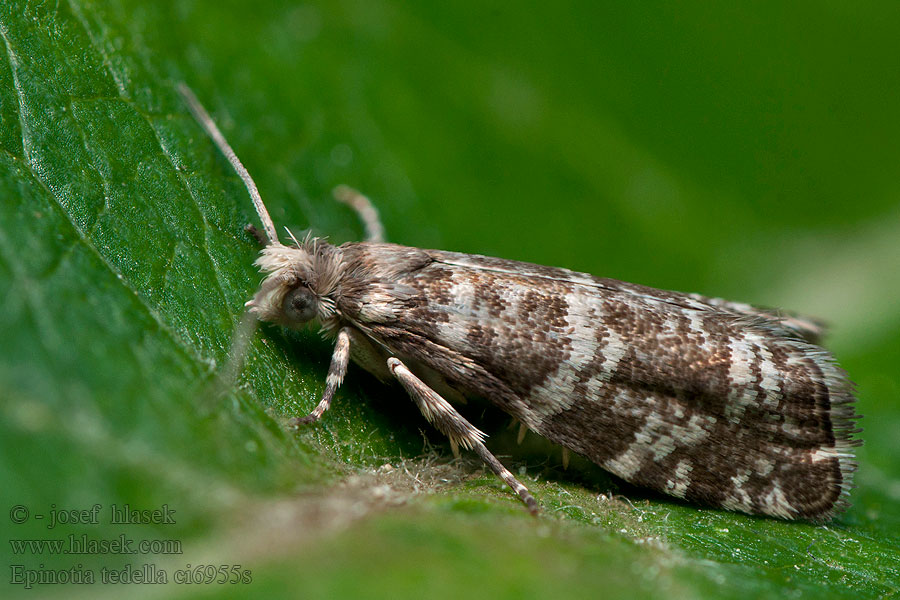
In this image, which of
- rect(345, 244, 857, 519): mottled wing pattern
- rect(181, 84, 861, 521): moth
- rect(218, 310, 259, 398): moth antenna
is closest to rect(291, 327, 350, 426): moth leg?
rect(181, 84, 861, 521): moth

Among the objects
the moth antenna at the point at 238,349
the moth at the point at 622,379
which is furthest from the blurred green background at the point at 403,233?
the moth at the point at 622,379

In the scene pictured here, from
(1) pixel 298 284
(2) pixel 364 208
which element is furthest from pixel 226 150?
(2) pixel 364 208

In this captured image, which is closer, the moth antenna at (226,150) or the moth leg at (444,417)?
the moth leg at (444,417)

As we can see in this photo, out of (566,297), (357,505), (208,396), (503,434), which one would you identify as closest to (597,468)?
(503,434)

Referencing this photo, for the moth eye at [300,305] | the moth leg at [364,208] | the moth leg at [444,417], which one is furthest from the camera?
the moth leg at [364,208]

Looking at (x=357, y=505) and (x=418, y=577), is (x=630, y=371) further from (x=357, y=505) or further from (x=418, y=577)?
(x=418, y=577)

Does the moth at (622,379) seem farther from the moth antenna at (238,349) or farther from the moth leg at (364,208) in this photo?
the moth leg at (364,208)

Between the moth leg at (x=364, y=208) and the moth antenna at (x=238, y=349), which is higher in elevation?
the moth leg at (x=364, y=208)
